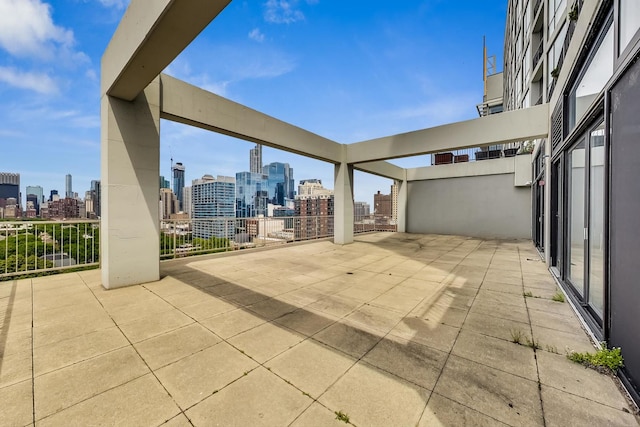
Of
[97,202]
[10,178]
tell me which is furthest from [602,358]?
[10,178]

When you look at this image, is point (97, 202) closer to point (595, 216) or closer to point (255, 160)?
point (595, 216)

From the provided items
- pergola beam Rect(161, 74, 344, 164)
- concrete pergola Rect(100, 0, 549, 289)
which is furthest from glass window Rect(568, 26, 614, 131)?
pergola beam Rect(161, 74, 344, 164)

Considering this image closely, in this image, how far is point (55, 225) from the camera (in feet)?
17.4

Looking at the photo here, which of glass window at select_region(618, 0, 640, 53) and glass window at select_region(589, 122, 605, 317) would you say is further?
glass window at select_region(589, 122, 605, 317)

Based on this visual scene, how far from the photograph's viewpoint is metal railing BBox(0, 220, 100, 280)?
4816 mm

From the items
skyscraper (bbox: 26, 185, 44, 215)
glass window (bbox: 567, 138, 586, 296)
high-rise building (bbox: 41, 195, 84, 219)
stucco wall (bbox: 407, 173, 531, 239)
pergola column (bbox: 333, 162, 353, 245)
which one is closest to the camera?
glass window (bbox: 567, 138, 586, 296)

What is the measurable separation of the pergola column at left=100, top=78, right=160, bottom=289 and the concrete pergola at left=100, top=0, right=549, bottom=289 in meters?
0.02

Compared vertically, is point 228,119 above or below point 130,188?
above

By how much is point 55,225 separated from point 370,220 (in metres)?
13.7

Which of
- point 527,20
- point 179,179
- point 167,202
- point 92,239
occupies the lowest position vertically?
point 92,239

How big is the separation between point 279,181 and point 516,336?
4172 inches

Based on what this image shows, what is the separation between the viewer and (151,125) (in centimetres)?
488

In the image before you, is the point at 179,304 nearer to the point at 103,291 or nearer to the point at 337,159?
the point at 103,291

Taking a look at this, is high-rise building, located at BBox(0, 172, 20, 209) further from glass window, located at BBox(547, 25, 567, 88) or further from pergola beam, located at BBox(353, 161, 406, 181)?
glass window, located at BBox(547, 25, 567, 88)
